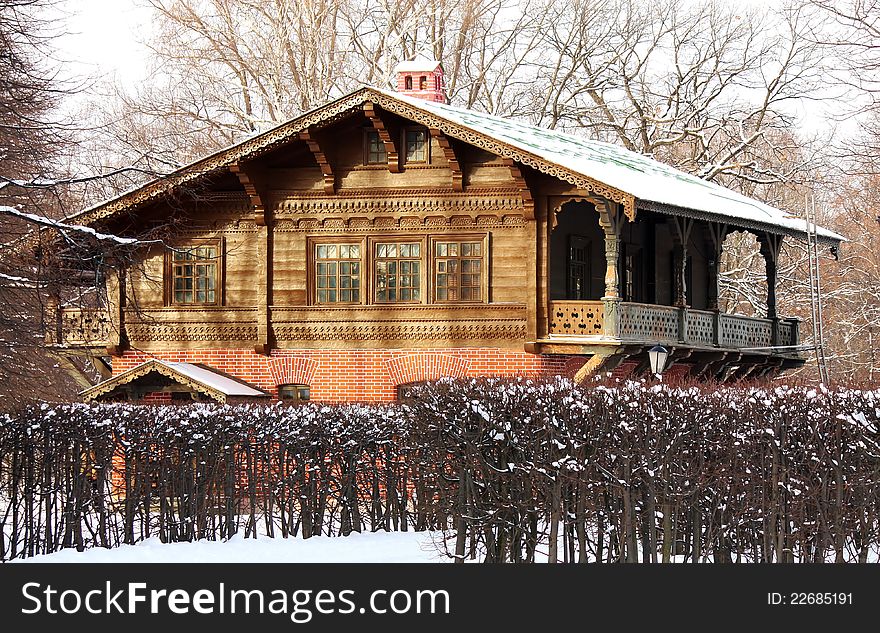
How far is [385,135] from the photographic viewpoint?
25953mm

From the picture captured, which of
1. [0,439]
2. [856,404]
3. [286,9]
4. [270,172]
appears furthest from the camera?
[286,9]

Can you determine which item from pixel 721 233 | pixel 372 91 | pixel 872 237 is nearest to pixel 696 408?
pixel 372 91

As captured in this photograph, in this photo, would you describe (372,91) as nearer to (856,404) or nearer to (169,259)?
(169,259)

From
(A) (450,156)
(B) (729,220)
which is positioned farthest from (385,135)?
(B) (729,220)

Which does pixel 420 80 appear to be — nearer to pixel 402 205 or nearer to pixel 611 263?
pixel 402 205

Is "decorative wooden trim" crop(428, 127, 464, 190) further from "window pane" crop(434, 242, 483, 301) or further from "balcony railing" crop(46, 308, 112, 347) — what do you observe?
"balcony railing" crop(46, 308, 112, 347)

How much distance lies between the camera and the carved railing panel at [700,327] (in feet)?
92.5

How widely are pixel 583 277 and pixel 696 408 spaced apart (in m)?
14.3

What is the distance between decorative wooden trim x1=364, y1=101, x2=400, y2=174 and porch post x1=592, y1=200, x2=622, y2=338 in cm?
385

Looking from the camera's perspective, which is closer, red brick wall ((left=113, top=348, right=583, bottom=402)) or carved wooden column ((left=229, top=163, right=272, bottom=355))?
red brick wall ((left=113, top=348, right=583, bottom=402))

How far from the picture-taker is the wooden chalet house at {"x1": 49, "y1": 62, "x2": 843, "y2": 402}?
25438mm

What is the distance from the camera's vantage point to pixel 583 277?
28.0 metres

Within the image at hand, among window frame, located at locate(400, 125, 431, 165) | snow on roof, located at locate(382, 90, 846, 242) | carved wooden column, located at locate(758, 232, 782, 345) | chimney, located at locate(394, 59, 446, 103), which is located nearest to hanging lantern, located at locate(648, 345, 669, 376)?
snow on roof, located at locate(382, 90, 846, 242)

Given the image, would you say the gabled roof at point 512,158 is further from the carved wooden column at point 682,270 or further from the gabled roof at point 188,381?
the gabled roof at point 188,381
